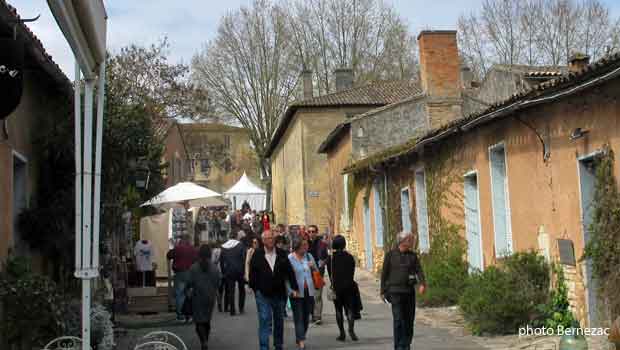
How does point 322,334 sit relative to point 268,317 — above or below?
below

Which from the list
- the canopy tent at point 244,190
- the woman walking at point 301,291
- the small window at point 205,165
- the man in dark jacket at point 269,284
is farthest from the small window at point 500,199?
the small window at point 205,165

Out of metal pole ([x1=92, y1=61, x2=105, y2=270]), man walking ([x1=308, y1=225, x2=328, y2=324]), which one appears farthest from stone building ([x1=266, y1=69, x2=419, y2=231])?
metal pole ([x1=92, y1=61, x2=105, y2=270])

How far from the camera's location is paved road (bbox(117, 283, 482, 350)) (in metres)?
10.8

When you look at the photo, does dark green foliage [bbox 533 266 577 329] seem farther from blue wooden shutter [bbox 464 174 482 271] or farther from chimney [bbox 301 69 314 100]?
chimney [bbox 301 69 314 100]

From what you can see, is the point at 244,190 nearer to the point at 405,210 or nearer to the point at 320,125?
the point at 320,125

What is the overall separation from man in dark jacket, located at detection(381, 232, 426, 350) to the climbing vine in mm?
2261

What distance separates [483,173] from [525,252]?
2478 millimetres

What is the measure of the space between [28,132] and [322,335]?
5505 millimetres

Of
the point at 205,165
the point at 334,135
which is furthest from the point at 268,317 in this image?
the point at 205,165

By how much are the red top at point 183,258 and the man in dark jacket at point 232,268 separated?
1.10 metres

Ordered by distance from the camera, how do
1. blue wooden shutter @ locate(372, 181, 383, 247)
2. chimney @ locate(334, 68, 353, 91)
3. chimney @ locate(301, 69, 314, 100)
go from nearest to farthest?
1. blue wooden shutter @ locate(372, 181, 383, 247)
2. chimney @ locate(334, 68, 353, 91)
3. chimney @ locate(301, 69, 314, 100)

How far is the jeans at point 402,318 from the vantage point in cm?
936

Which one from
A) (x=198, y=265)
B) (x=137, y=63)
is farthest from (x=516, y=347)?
(x=137, y=63)

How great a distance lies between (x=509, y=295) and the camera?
35.7ft
